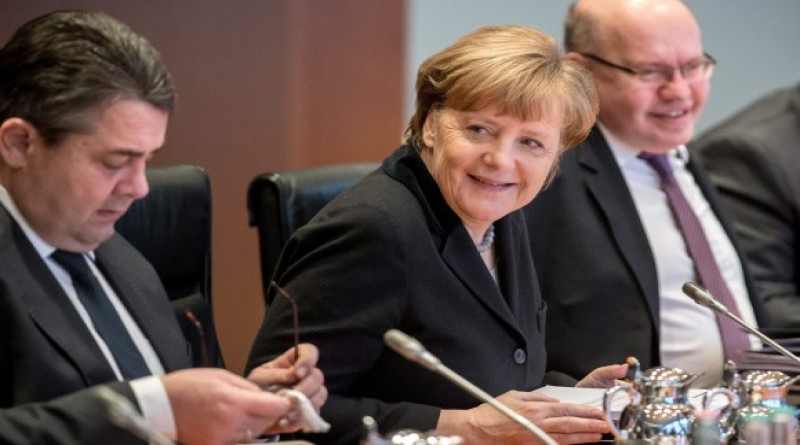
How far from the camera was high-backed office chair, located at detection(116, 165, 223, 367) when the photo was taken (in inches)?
104

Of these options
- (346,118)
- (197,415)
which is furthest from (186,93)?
(197,415)

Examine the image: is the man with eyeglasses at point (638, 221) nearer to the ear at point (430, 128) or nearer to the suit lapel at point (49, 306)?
the ear at point (430, 128)

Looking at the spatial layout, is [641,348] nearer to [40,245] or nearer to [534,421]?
[534,421]

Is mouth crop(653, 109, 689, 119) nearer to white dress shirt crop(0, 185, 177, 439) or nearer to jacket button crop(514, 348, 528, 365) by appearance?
jacket button crop(514, 348, 528, 365)

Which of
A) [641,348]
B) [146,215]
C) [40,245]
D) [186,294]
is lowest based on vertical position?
[641,348]

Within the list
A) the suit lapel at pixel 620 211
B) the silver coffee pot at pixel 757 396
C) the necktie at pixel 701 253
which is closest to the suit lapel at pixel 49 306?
the silver coffee pot at pixel 757 396

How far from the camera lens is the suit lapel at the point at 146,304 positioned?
220cm

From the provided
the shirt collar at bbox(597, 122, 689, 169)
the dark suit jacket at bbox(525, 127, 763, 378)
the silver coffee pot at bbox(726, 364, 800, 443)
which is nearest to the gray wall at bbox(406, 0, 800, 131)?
the shirt collar at bbox(597, 122, 689, 169)

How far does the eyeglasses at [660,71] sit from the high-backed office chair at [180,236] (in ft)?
3.35

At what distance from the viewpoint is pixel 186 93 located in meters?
3.50

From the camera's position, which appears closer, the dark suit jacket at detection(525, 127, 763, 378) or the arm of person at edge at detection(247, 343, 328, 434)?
the arm of person at edge at detection(247, 343, 328, 434)

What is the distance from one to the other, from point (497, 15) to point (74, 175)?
252 cm

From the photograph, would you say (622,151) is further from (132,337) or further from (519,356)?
(132,337)

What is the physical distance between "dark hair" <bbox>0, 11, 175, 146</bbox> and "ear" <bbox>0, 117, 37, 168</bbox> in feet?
0.04
